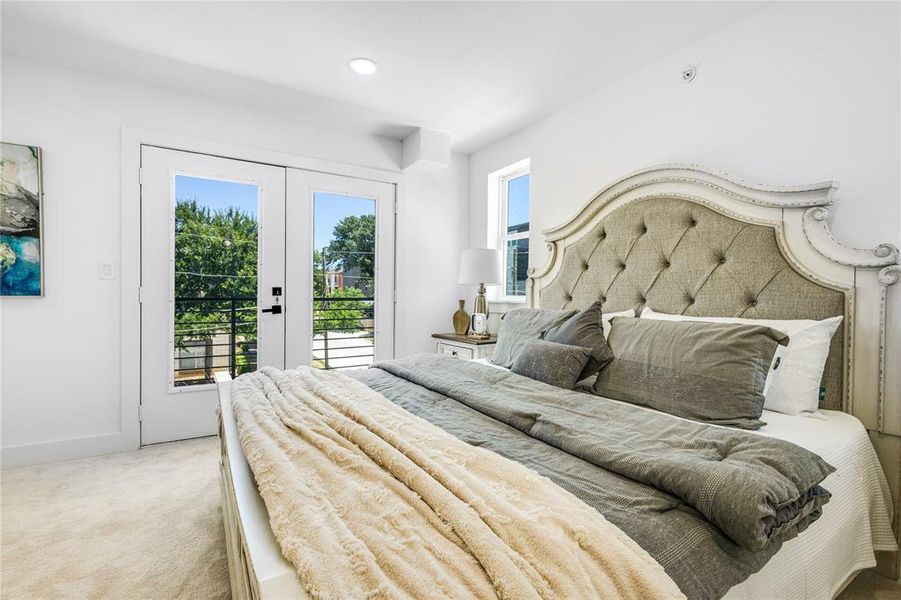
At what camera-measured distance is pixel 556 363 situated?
72.3 inches

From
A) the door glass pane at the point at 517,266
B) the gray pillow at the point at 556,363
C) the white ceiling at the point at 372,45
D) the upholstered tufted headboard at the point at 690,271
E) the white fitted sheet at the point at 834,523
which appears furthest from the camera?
the door glass pane at the point at 517,266

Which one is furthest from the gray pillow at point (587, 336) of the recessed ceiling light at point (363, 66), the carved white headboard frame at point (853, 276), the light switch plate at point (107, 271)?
the light switch plate at point (107, 271)

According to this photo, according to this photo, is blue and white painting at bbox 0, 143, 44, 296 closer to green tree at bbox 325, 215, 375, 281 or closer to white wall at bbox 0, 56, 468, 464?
white wall at bbox 0, 56, 468, 464

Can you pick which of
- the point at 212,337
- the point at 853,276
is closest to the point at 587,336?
the point at 853,276

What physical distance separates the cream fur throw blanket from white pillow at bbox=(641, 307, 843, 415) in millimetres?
1189

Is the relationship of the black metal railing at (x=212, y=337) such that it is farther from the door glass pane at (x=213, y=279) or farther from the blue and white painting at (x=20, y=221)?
the blue and white painting at (x=20, y=221)

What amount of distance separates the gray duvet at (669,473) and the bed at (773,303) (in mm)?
113

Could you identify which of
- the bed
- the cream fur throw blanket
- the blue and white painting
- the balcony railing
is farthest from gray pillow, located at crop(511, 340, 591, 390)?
the blue and white painting

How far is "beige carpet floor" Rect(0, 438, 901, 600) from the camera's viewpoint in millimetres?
1511

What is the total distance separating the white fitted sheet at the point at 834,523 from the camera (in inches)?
39.9

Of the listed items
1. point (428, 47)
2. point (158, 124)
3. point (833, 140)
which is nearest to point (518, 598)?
point (833, 140)

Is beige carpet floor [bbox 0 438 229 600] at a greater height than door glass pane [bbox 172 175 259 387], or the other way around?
door glass pane [bbox 172 175 259 387]

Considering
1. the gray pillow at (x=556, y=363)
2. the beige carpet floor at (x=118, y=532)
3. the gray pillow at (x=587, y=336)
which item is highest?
the gray pillow at (x=587, y=336)

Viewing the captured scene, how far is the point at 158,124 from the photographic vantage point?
2.85 meters
